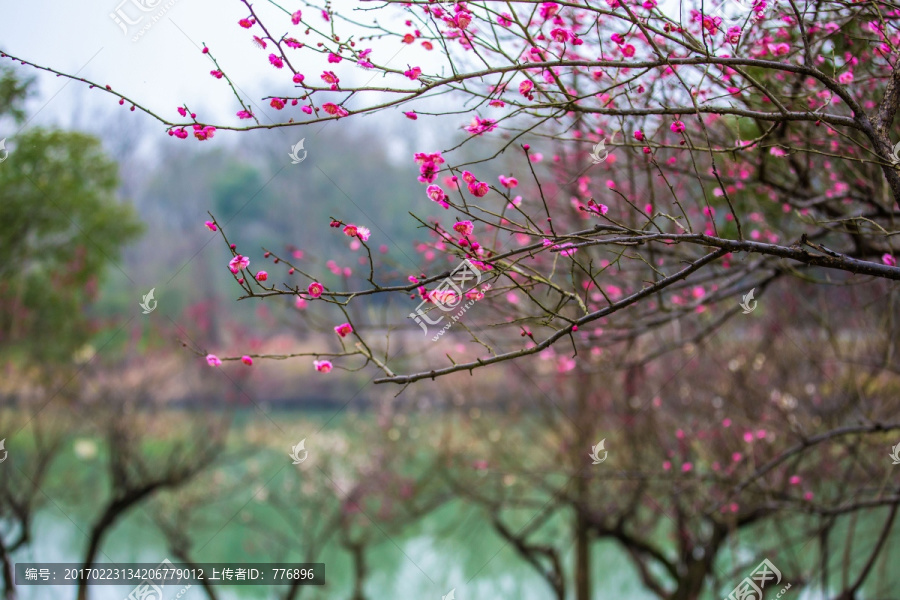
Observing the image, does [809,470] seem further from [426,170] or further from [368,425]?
[368,425]

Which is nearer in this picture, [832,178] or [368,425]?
[832,178]

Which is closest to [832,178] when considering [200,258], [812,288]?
[812,288]

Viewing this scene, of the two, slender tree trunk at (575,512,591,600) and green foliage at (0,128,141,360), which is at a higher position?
green foliage at (0,128,141,360)

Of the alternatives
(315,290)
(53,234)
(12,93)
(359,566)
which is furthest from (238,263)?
(53,234)

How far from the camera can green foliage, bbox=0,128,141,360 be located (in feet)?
20.2

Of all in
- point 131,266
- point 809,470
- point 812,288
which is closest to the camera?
point 809,470

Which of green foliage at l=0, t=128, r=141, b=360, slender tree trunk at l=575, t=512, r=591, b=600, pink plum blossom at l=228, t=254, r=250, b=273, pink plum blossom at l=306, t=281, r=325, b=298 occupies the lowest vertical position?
slender tree trunk at l=575, t=512, r=591, b=600

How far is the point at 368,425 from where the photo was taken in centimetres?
874

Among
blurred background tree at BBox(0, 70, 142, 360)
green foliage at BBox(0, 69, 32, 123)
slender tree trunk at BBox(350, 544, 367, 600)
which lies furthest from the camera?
slender tree trunk at BBox(350, 544, 367, 600)

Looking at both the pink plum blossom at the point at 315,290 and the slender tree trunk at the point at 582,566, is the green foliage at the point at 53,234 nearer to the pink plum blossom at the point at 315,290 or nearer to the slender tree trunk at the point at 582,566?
the slender tree trunk at the point at 582,566

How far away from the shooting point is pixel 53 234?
21.5 ft

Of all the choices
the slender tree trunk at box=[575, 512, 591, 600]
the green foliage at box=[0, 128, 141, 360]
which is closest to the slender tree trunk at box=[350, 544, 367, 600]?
the slender tree trunk at box=[575, 512, 591, 600]

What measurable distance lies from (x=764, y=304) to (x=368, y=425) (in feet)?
15.3

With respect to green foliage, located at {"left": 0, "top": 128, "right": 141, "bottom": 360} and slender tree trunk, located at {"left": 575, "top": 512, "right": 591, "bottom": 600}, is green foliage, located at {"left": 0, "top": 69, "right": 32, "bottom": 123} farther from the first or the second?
slender tree trunk, located at {"left": 575, "top": 512, "right": 591, "bottom": 600}
